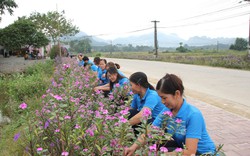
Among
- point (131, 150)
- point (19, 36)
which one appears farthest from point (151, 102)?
point (19, 36)

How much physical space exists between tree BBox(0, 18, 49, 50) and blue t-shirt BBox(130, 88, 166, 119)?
22682 mm

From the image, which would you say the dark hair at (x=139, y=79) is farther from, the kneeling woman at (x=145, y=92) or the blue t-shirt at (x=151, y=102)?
the blue t-shirt at (x=151, y=102)

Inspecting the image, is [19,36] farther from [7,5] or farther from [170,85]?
[170,85]

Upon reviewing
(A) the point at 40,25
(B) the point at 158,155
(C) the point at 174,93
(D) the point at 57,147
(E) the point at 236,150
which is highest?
(A) the point at 40,25

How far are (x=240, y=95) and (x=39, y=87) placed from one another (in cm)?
522

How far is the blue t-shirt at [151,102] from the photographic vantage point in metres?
2.99

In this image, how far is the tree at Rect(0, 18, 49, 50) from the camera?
78.3 ft

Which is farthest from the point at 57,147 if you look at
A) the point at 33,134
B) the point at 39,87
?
the point at 39,87

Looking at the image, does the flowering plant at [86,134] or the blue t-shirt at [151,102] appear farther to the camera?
the blue t-shirt at [151,102]

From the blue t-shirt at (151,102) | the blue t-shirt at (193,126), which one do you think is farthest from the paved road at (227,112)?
the blue t-shirt at (193,126)

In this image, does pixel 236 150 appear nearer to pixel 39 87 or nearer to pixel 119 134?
pixel 119 134

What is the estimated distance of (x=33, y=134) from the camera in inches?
81.0

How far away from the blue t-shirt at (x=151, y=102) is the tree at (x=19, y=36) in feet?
74.4

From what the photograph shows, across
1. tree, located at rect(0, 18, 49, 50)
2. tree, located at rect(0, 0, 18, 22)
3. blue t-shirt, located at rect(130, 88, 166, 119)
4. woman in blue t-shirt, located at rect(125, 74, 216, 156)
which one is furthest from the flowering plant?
tree, located at rect(0, 18, 49, 50)
